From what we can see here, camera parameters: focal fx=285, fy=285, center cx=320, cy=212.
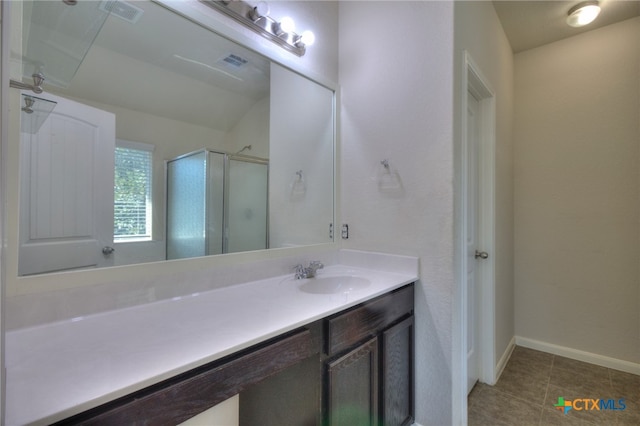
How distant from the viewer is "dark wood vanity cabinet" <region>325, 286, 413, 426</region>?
3.58 ft

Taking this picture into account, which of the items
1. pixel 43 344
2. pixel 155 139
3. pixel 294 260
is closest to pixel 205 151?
pixel 155 139

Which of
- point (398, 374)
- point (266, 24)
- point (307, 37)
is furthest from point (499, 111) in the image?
point (398, 374)

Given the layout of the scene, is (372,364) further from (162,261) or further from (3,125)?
(3,125)

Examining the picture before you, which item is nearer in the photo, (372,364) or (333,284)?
(372,364)

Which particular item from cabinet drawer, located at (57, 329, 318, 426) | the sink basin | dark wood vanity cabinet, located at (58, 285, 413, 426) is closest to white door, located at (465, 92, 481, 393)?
dark wood vanity cabinet, located at (58, 285, 413, 426)

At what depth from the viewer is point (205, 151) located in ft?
4.45

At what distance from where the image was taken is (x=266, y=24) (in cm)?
149

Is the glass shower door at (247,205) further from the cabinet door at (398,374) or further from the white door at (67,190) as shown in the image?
the cabinet door at (398,374)

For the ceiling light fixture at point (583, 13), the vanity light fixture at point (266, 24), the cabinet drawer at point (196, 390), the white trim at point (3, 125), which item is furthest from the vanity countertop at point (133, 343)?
the ceiling light fixture at point (583, 13)

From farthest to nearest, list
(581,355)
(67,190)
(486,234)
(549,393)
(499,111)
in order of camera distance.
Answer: (581,355) → (499,111) → (486,234) → (549,393) → (67,190)

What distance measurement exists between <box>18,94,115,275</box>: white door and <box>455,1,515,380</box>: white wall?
1587 mm

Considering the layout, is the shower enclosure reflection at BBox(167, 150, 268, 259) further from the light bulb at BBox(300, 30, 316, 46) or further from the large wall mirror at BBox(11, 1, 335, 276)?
the light bulb at BBox(300, 30, 316, 46)

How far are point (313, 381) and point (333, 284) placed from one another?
634 millimetres

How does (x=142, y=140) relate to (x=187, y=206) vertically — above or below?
above
